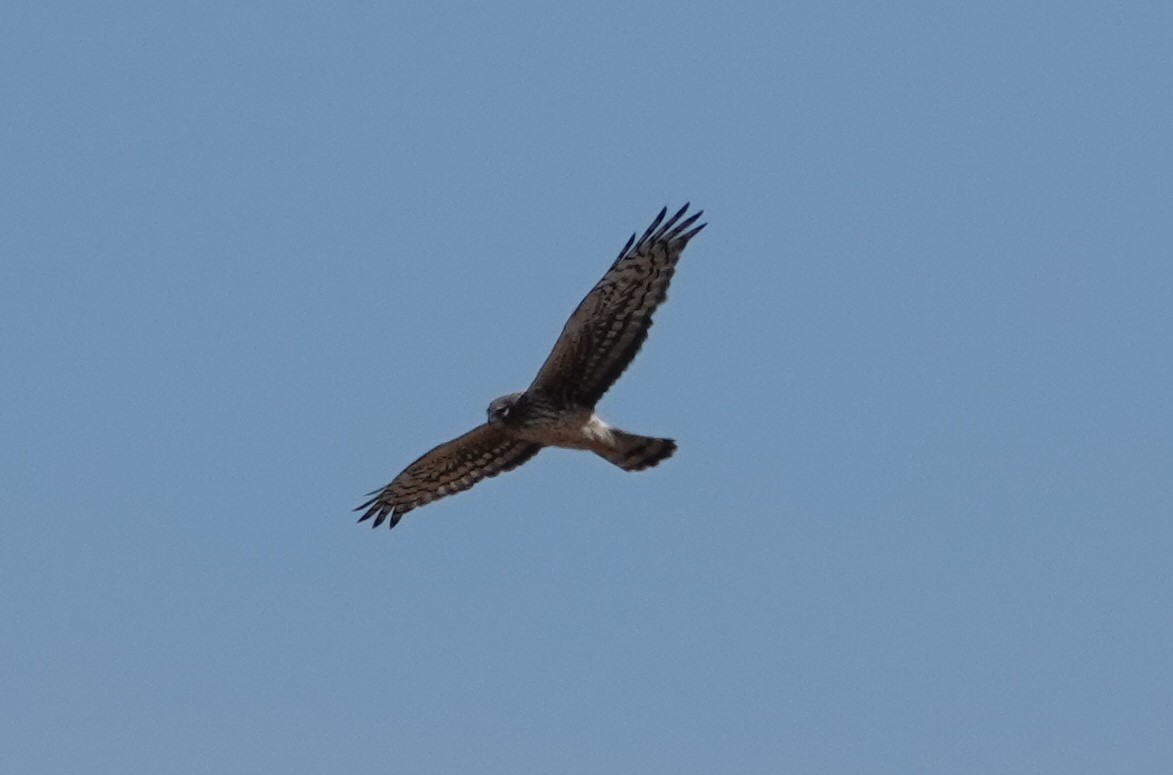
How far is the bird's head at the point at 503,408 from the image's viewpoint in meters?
17.4

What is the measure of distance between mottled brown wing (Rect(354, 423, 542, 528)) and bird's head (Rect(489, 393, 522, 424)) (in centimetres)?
23

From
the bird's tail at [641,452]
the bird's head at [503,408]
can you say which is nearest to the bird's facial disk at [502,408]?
the bird's head at [503,408]

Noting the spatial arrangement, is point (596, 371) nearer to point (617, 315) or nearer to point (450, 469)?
point (617, 315)

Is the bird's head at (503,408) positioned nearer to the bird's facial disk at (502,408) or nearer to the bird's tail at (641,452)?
the bird's facial disk at (502,408)

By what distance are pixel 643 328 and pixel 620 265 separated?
442 millimetres

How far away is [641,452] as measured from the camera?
17656 mm

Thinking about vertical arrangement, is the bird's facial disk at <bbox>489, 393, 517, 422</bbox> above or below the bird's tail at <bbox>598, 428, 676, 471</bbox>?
below

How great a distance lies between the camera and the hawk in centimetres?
1689

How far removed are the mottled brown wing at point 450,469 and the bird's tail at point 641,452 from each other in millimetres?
650

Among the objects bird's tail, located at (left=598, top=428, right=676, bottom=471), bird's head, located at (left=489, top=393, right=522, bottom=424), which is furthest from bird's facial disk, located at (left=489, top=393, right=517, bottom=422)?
bird's tail, located at (left=598, top=428, right=676, bottom=471)

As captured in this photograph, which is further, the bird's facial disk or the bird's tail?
the bird's tail

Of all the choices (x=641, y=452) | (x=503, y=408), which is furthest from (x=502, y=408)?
(x=641, y=452)

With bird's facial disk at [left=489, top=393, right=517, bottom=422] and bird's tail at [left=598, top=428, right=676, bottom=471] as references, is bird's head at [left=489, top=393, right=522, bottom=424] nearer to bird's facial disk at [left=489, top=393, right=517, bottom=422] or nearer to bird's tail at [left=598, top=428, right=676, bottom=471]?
bird's facial disk at [left=489, top=393, right=517, bottom=422]

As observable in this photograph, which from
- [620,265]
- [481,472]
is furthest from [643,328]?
[481,472]
